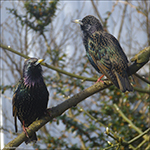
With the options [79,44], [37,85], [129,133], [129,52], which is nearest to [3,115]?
[79,44]

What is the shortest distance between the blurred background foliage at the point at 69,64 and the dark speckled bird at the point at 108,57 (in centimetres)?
129

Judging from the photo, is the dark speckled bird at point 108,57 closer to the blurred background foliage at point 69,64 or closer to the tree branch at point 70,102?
the tree branch at point 70,102

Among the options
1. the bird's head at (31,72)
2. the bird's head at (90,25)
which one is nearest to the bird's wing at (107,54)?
the bird's head at (90,25)

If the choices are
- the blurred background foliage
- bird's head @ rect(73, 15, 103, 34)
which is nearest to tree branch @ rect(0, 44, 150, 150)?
bird's head @ rect(73, 15, 103, 34)

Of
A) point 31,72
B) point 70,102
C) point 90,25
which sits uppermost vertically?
point 90,25

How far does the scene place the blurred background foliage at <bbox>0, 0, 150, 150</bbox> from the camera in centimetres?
304

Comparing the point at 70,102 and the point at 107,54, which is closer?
the point at 70,102

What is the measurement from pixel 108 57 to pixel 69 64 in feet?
9.64

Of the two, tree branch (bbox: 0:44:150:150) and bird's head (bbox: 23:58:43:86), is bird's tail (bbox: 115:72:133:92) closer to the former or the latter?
tree branch (bbox: 0:44:150:150)

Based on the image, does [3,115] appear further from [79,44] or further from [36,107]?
[36,107]

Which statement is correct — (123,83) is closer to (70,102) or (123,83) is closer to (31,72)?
(70,102)

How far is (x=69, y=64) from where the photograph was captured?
14.7 feet

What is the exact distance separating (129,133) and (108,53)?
1618 millimetres

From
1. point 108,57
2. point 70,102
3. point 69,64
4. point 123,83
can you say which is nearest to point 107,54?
point 108,57
